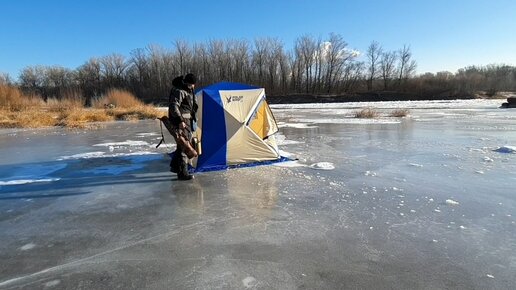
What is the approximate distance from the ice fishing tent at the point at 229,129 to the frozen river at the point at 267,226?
424 millimetres

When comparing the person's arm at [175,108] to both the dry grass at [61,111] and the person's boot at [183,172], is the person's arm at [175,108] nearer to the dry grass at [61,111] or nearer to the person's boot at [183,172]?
the person's boot at [183,172]

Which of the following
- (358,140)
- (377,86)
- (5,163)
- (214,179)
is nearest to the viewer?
(214,179)

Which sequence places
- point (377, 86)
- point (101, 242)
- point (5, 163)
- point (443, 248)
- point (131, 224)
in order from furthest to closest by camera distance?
1. point (377, 86)
2. point (5, 163)
3. point (131, 224)
4. point (101, 242)
5. point (443, 248)

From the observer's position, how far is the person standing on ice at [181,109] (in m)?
6.13

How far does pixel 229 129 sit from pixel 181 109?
107 centimetres

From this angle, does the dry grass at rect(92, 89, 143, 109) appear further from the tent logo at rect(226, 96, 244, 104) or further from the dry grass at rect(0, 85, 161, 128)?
the tent logo at rect(226, 96, 244, 104)

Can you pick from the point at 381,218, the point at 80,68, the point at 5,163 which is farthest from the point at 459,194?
the point at 80,68

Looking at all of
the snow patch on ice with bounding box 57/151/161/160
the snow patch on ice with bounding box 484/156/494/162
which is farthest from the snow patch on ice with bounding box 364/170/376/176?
the snow patch on ice with bounding box 57/151/161/160

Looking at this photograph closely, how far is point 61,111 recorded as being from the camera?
23.6 metres

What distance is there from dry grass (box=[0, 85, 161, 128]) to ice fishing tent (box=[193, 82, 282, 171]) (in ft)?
43.7

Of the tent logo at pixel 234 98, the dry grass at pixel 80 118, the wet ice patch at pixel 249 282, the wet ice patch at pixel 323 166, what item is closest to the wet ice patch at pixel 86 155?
the tent logo at pixel 234 98

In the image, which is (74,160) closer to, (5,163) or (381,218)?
(5,163)

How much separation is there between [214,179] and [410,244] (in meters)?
3.58

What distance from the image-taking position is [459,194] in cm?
500
